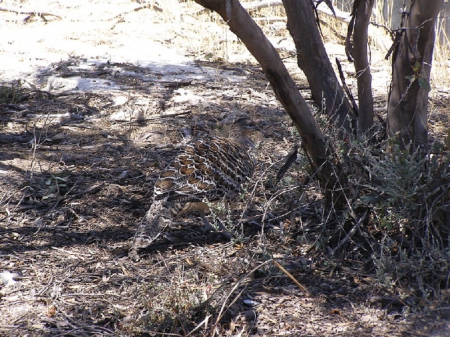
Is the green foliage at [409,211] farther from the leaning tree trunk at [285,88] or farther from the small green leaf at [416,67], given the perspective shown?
the small green leaf at [416,67]

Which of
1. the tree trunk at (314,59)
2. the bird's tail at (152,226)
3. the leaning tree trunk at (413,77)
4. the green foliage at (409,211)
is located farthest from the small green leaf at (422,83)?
the bird's tail at (152,226)

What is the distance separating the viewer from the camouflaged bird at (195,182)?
14.2 feet

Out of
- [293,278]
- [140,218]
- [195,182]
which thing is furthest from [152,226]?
[293,278]

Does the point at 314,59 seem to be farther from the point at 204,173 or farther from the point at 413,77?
the point at 204,173

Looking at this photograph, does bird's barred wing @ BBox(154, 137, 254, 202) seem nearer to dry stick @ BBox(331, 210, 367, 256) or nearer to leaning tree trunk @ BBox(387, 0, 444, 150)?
dry stick @ BBox(331, 210, 367, 256)

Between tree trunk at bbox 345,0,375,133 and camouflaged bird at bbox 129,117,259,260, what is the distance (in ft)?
3.81

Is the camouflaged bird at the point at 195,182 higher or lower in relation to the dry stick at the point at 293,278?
higher

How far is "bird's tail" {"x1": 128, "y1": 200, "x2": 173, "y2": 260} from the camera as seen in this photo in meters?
4.26

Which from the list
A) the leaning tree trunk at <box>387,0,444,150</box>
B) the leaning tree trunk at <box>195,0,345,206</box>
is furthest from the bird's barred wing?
the leaning tree trunk at <box>387,0,444,150</box>

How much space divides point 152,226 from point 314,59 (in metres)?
1.84

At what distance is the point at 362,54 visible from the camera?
14.4 ft

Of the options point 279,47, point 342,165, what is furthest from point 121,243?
point 279,47

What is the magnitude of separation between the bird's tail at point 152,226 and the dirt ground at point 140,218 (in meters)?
0.13

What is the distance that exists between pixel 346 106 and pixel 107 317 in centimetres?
251
